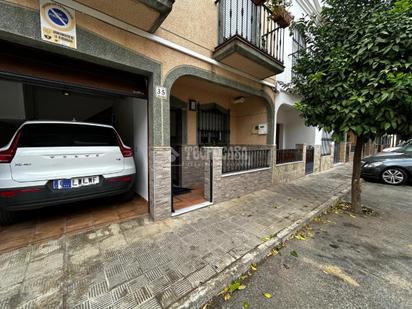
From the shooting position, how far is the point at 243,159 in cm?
462

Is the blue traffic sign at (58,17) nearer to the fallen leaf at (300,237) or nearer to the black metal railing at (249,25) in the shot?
the black metal railing at (249,25)

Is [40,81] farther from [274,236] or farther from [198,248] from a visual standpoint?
[274,236]

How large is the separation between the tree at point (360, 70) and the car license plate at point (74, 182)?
4.33 meters

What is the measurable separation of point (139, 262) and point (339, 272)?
2419 millimetres

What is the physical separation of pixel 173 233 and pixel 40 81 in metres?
2.84

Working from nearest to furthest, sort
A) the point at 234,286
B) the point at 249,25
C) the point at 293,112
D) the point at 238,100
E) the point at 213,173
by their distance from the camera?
the point at 234,286 < the point at 213,173 < the point at 249,25 < the point at 238,100 < the point at 293,112

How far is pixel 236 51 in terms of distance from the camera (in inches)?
134

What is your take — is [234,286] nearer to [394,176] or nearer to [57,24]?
[57,24]

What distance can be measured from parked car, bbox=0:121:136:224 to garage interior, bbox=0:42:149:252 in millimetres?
423

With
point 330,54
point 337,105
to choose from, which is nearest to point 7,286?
point 337,105

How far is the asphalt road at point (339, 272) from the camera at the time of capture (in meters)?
1.65

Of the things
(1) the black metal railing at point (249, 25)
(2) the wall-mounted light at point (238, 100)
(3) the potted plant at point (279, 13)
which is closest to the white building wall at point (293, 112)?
(1) the black metal railing at point (249, 25)

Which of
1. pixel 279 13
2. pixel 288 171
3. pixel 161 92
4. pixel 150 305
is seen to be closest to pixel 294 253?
pixel 150 305

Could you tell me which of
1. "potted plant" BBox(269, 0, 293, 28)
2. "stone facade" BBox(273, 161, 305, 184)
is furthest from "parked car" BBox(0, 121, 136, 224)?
"potted plant" BBox(269, 0, 293, 28)
